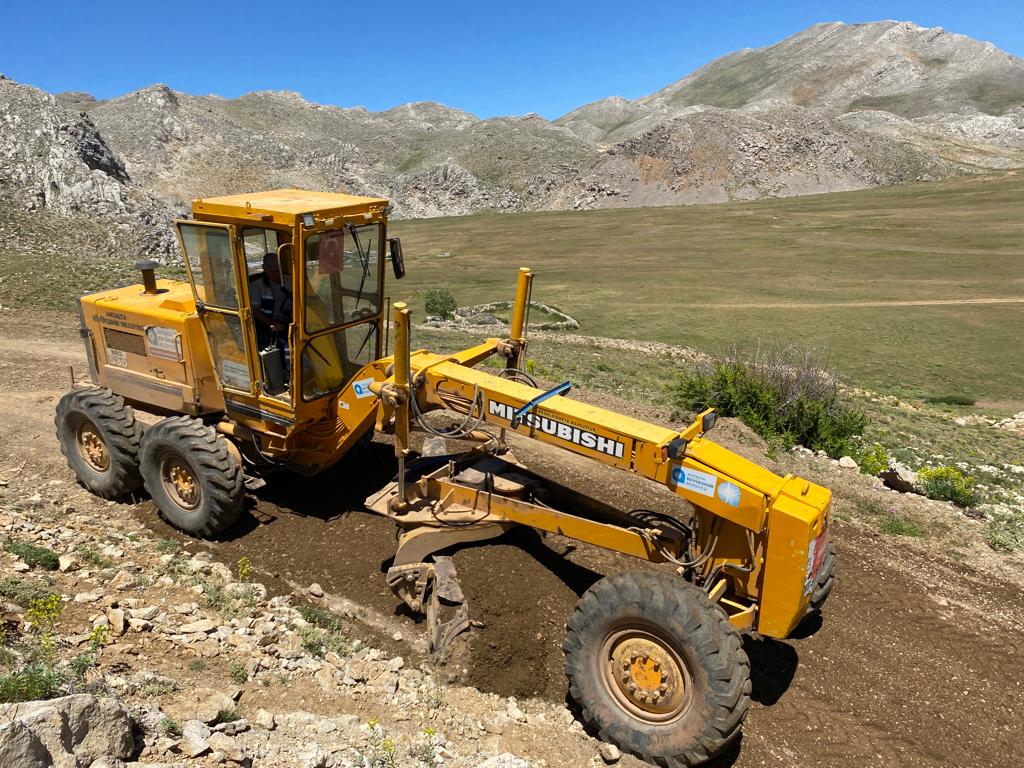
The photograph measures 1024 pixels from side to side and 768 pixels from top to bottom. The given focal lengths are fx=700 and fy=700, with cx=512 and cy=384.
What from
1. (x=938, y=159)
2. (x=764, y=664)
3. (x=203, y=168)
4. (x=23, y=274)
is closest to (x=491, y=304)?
(x=23, y=274)

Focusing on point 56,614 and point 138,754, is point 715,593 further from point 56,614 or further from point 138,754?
point 56,614

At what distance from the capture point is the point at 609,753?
15.8 feet

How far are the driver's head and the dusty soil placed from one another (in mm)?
2720

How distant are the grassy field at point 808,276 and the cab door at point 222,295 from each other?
13744mm

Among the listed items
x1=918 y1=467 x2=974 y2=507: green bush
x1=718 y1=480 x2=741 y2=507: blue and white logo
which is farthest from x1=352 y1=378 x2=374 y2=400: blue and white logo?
x1=918 y1=467 x2=974 y2=507: green bush

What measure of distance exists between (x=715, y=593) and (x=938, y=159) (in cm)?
10589

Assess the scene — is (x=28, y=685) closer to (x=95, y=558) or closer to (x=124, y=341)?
(x=95, y=558)

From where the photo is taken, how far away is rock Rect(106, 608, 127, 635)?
5.19 metres

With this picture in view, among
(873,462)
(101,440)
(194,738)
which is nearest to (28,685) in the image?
(194,738)

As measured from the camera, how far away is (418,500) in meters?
6.35

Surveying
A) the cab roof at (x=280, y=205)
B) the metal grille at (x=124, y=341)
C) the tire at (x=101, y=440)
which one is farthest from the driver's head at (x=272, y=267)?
the tire at (x=101, y=440)

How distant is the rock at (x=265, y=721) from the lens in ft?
14.2

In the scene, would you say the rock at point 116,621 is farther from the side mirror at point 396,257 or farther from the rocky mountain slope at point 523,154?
the rocky mountain slope at point 523,154

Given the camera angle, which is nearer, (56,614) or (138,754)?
(138,754)
